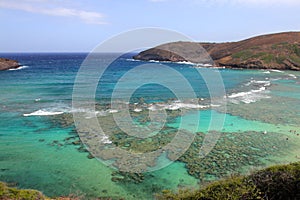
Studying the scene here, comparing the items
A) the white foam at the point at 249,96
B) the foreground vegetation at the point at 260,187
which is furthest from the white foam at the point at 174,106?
the foreground vegetation at the point at 260,187

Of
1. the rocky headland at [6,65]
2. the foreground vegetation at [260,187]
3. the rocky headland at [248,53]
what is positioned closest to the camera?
the foreground vegetation at [260,187]

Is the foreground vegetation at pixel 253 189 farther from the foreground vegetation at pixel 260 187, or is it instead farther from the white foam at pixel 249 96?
the white foam at pixel 249 96

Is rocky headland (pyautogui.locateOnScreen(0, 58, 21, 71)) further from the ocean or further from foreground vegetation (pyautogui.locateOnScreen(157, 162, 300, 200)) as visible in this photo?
foreground vegetation (pyautogui.locateOnScreen(157, 162, 300, 200))

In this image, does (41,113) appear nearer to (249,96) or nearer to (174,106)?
(174,106)

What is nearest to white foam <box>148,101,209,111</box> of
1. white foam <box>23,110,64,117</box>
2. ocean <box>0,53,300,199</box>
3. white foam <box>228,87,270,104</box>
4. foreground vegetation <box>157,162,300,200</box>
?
ocean <box>0,53,300,199</box>

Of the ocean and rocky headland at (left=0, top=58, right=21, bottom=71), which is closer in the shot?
the ocean

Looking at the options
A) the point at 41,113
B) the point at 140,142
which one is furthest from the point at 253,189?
the point at 41,113
